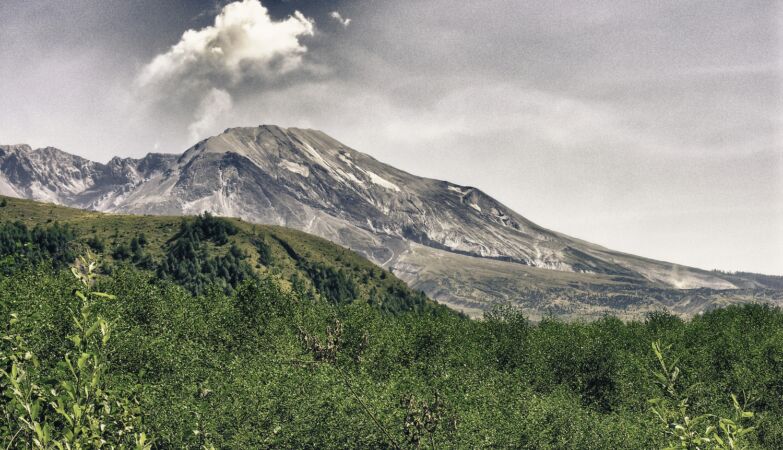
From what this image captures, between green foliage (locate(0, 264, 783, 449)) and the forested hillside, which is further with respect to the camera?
green foliage (locate(0, 264, 783, 449))

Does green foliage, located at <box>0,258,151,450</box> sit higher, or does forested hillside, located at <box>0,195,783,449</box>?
green foliage, located at <box>0,258,151,450</box>

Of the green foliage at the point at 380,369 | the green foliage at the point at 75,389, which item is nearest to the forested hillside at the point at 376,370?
the green foliage at the point at 380,369

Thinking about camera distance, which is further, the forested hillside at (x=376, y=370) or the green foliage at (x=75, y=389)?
the forested hillside at (x=376, y=370)

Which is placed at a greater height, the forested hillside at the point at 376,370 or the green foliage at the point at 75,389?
the green foliage at the point at 75,389

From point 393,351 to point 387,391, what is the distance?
2323cm

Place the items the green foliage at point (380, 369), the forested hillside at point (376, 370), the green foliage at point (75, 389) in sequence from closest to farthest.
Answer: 1. the green foliage at point (75, 389)
2. the forested hillside at point (376, 370)
3. the green foliage at point (380, 369)

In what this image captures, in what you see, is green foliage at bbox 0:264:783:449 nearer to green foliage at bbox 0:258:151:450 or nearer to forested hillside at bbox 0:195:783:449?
forested hillside at bbox 0:195:783:449

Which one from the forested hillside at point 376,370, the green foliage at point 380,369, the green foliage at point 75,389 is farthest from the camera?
the green foliage at point 380,369

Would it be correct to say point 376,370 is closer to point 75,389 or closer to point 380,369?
point 380,369

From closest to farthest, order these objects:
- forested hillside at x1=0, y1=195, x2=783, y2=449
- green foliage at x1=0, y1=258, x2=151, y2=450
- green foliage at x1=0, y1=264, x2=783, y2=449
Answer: green foliage at x1=0, y1=258, x2=151, y2=450, forested hillside at x1=0, y1=195, x2=783, y2=449, green foliage at x1=0, y1=264, x2=783, y2=449

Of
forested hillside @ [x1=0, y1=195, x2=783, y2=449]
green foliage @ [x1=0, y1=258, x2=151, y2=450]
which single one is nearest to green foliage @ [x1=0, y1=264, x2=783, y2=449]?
forested hillside @ [x1=0, y1=195, x2=783, y2=449]

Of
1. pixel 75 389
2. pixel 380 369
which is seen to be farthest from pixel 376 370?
pixel 75 389

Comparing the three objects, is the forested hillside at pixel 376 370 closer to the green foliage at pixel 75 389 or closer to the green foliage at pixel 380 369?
the green foliage at pixel 380 369

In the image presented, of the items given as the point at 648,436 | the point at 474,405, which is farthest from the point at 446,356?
the point at 648,436
